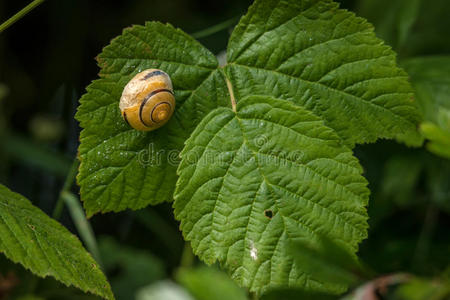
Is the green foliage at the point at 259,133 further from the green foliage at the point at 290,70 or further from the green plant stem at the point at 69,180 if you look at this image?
the green plant stem at the point at 69,180

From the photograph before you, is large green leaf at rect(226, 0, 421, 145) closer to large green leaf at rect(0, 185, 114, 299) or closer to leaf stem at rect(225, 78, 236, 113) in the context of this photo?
leaf stem at rect(225, 78, 236, 113)

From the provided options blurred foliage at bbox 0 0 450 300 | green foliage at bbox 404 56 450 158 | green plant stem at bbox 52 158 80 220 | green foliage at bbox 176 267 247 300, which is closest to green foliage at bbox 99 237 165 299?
blurred foliage at bbox 0 0 450 300

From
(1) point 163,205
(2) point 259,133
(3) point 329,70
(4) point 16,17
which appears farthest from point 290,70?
(1) point 163,205

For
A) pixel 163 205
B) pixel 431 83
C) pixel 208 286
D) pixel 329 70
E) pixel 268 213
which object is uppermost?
pixel 208 286

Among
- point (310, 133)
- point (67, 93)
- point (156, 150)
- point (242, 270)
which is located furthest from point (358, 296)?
point (67, 93)

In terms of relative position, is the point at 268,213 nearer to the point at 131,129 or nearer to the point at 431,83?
the point at 131,129

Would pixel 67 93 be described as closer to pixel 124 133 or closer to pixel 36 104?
pixel 36 104
